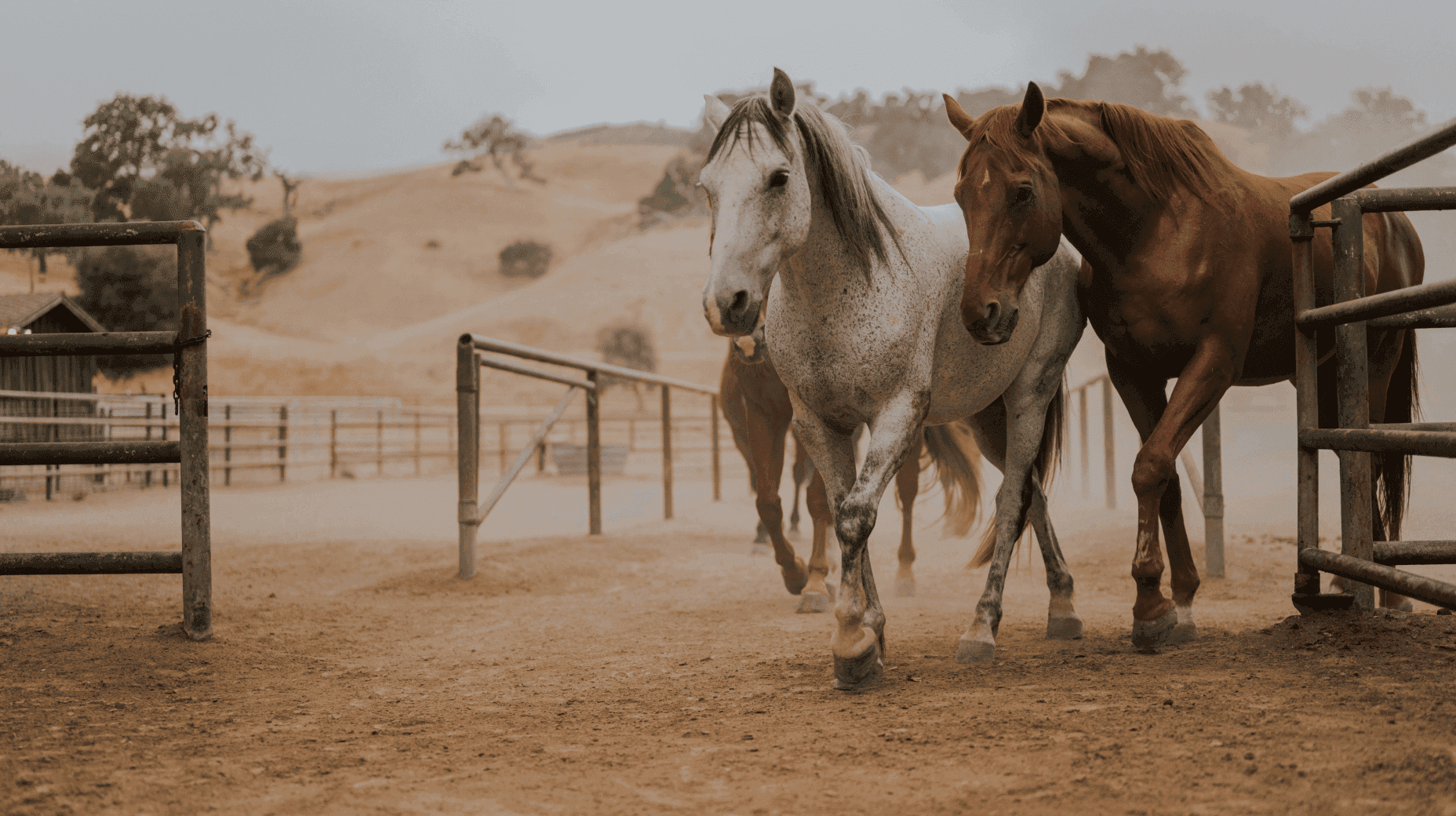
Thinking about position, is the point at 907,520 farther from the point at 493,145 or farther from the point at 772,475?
the point at 493,145

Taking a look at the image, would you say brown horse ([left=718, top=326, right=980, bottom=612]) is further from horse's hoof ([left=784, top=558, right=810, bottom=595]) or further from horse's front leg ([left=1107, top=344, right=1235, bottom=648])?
horse's front leg ([left=1107, top=344, right=1235, bottom=648])

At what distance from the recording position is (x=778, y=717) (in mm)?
2252

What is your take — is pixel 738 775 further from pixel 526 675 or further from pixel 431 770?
pixel 526 675

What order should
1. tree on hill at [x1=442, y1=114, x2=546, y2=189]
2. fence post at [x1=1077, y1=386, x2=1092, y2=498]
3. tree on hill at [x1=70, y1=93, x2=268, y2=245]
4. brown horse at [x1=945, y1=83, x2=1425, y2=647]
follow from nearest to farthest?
brown horse at [x1=945, y1=83, x2=1425, y2=647], fence post at [x1=1077, y1=386, x2=1092, y2=498], tree on hill at [x1=70, y1=93, x2=268, y2=245], tree on hill at [x1=442, y1=114, x2=546, y2=189]

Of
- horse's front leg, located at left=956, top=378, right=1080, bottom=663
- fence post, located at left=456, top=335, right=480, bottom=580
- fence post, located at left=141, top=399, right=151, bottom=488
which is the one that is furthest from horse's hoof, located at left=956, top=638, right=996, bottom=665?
fence post, located at left=141, top=399, right=151, bottom=488

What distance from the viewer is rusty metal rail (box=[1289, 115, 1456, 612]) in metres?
2.59

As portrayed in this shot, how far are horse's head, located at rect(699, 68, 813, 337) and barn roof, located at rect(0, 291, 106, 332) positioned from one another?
12.8 metres

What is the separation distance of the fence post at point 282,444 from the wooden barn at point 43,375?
250cm

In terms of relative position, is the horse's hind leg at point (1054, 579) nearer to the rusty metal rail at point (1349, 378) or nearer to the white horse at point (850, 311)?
the white horse at point (850, 311)

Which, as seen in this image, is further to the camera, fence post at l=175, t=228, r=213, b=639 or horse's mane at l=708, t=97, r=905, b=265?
fence post at l=175, t=228, r=213, b=639

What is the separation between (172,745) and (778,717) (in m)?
1.42

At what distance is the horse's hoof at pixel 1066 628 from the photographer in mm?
3195

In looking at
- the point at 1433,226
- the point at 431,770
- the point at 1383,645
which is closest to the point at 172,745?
the point at 431,770

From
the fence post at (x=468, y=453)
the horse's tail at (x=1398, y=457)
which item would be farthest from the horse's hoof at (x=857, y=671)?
the fence post at (x=468, y=453)
